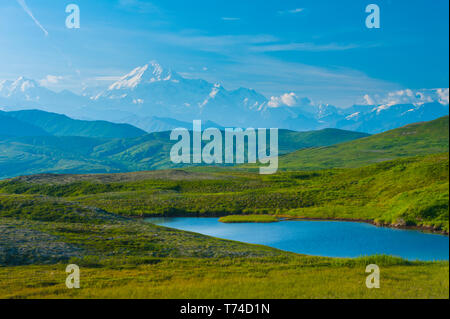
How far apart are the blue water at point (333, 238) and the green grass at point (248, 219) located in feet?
9.73

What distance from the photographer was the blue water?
51.5 meters

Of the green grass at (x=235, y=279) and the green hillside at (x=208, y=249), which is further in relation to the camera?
the green hillside at (x=208, y=249)

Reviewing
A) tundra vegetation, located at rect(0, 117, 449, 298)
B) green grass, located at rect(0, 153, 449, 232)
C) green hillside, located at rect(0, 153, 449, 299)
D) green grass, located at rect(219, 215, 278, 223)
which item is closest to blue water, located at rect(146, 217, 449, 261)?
green grass, located at rect(219, 215, 278, 223)

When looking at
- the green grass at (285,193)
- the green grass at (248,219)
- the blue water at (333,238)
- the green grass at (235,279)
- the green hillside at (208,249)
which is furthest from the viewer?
the green grass at (248,219)

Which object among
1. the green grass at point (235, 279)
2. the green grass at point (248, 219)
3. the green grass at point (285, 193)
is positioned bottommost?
the green grass at point (235, 279)

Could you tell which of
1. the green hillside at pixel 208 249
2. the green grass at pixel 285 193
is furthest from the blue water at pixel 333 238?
the green grass at pixel 285 193

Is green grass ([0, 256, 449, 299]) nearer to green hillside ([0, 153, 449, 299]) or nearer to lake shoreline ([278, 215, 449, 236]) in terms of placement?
green hillside ([0, 153, 449, 299])

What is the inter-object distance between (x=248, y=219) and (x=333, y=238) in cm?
2976

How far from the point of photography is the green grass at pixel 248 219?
89.8 m

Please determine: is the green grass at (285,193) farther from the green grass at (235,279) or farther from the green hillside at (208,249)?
the green grass at (235,279)

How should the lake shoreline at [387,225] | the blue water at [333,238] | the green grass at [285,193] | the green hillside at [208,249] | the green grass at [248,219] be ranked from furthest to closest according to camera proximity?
the green grass at [248,219], the green grass at [285,193], the lake shoreline at [387,225], the blue water at [333,238], the green hillside at [208,249]
